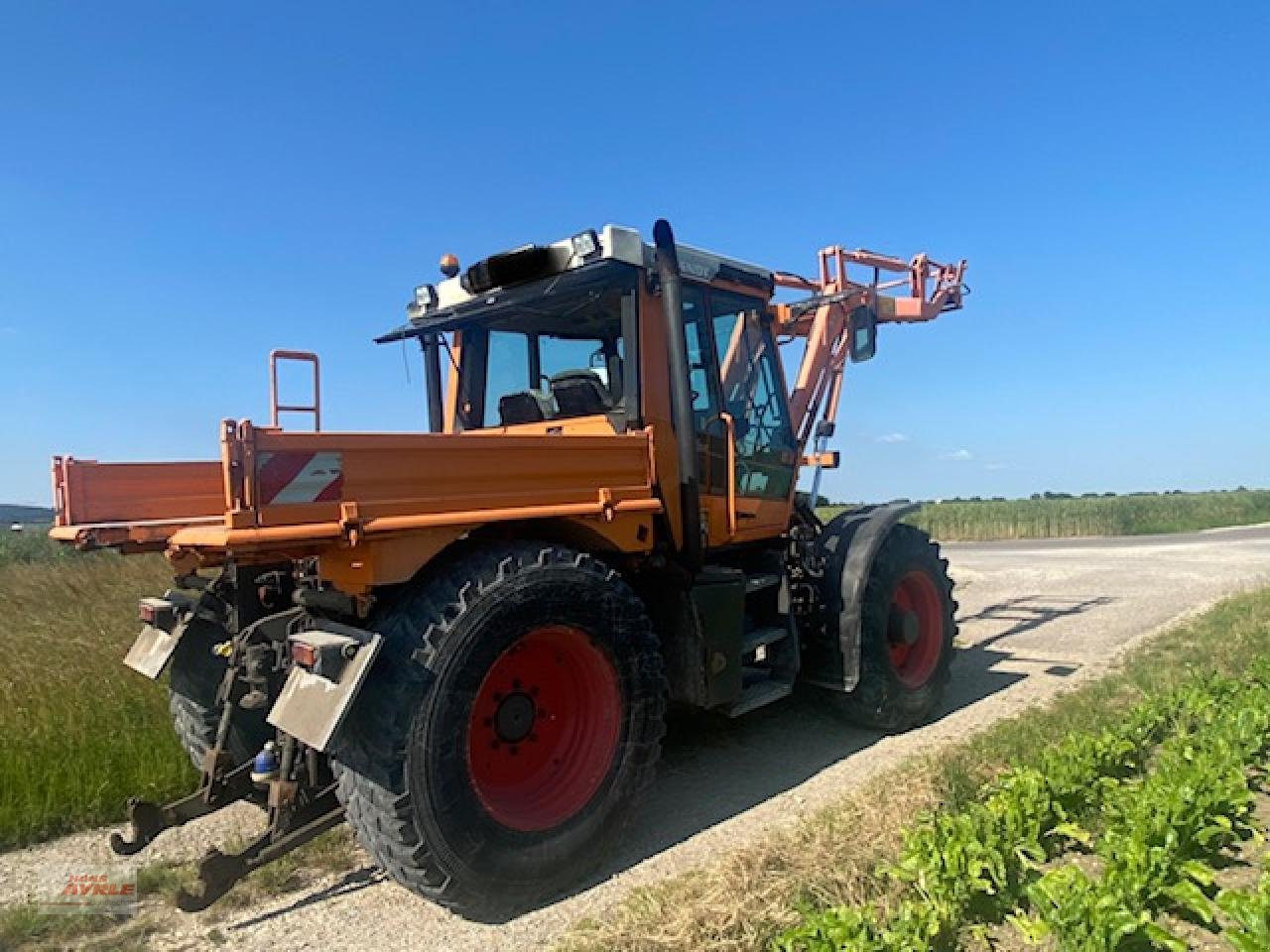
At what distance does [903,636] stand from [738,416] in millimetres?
1886

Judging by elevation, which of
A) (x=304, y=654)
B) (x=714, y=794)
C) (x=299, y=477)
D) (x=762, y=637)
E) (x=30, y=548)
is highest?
(x=299, y=477)

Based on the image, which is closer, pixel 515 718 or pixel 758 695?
pixel 515 718

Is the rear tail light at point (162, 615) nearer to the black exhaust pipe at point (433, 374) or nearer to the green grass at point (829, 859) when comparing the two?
the black exhaust pipe at point (433, 374)

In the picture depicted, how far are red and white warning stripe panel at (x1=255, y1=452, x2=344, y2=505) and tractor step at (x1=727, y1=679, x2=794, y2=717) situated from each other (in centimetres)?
259

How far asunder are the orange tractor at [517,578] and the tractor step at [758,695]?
3 cm

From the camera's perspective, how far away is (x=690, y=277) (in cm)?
492

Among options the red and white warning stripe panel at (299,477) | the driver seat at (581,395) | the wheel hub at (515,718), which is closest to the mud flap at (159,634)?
the red and white warning stripe panel at (299,477)

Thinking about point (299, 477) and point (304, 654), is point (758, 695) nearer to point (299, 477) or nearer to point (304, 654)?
point (304, 654)

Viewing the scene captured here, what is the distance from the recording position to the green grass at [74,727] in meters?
4.66

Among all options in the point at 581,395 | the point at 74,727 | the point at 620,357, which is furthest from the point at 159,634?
the point at 620,357

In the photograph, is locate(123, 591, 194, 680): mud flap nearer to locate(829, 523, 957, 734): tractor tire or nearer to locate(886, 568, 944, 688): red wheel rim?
locate(829, 523, 957, 734): tractor tire


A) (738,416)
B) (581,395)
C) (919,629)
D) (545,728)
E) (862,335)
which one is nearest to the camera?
(545,728)

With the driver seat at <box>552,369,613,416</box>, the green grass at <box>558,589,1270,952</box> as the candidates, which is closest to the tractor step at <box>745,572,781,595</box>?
the green grass at <box>558,589,1270,952</box>

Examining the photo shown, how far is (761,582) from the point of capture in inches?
205
